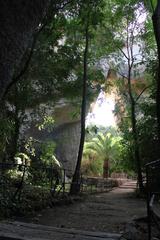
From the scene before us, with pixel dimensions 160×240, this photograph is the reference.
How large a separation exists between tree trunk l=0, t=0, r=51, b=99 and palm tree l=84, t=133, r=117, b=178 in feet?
116

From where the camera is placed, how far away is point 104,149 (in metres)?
38.5

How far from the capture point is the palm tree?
38.2 m

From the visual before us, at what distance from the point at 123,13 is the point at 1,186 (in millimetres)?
15528

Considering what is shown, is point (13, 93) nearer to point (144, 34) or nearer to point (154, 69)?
point (154, 69)

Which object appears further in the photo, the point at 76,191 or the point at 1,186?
the point at 76,191

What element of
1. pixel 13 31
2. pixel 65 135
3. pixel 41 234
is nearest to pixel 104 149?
pixel 65 135

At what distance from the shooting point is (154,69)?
1984 centimetres

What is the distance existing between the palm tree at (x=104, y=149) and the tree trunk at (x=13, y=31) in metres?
35.3

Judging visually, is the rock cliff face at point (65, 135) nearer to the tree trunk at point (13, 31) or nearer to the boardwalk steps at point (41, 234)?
the boardwalk steps at point (41, 234)

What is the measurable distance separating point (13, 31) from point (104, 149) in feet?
119

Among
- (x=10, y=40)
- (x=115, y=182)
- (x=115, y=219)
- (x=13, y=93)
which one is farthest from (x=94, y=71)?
(x=10, y=40)

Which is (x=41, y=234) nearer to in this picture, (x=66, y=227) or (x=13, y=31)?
(x=66, y=227)

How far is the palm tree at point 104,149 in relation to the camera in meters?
38.2

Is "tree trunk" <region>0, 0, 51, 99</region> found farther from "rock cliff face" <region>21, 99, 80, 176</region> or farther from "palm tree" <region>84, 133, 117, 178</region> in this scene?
"palm tree" <region>84, 133, 117, 178</region>
